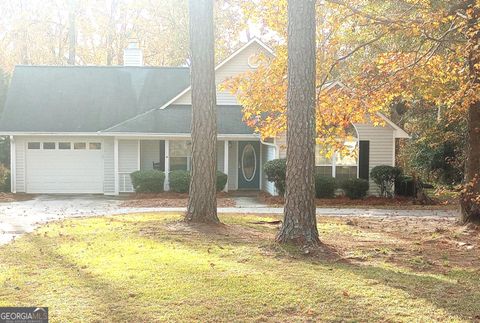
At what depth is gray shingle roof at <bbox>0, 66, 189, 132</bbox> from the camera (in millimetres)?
23078

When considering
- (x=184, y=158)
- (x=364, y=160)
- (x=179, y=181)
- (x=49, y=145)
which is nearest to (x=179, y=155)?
(x=184, y=158)

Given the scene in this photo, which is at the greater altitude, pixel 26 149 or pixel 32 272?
pixel 26 149

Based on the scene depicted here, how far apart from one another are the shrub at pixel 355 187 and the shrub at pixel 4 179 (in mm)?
13072

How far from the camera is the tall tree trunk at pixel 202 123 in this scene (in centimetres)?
1174

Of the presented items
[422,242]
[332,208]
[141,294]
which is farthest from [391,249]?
[332,208]

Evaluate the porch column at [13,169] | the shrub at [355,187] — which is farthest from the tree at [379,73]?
the porch column at [13,169]

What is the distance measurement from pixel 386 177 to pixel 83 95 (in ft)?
44.6

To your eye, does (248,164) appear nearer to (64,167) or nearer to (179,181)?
(179,181)

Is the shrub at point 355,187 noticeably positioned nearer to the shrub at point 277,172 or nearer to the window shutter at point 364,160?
the window shutter at point 364,160

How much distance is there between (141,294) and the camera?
21.3ft

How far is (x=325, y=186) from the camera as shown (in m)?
20.6

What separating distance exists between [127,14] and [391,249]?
34.9 m

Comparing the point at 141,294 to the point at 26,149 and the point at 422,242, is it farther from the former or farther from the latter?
the point at 26,149

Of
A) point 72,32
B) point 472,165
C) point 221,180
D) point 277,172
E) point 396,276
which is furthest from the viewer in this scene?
point 72,32
